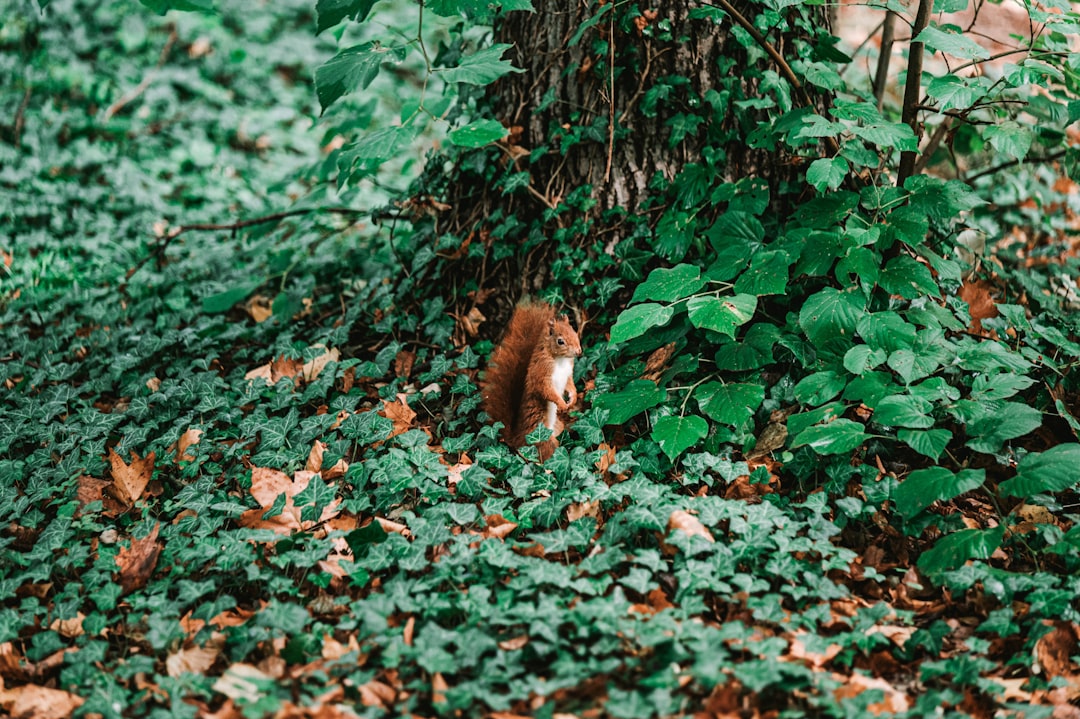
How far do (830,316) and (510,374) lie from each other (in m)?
1.06

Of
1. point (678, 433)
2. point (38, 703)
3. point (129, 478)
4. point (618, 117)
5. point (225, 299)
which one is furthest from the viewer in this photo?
point (225, 299)

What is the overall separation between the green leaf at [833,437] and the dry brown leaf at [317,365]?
185 cm

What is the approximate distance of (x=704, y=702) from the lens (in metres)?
1.60

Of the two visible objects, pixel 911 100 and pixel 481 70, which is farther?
pixel 911 100

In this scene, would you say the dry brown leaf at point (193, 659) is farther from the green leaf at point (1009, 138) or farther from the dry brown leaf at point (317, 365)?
the green leaf at point (1009, 138)

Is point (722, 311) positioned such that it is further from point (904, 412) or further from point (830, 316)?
point (904, 412)

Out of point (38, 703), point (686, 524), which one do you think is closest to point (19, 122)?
point (38, 703)

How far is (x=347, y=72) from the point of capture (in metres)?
2.23

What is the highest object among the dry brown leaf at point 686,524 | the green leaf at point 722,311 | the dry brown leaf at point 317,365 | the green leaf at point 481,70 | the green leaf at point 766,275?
the green leaf at point 481,70

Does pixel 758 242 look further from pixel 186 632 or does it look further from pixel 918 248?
pixel 186 632

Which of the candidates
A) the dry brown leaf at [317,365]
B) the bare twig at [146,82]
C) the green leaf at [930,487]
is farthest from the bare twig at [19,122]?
the green leaf at [930,487]

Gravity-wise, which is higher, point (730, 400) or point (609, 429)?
point (730, 400)

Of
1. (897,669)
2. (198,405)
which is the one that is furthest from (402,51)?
(897,669)

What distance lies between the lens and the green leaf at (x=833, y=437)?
83.8 inches
